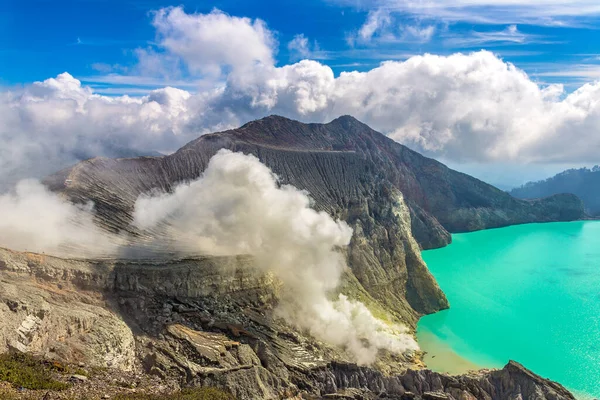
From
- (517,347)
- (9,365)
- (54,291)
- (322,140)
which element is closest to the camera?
(9,365)

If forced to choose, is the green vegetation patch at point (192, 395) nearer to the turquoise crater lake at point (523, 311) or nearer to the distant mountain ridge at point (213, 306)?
the distant mountain ridge at point (213, 306)

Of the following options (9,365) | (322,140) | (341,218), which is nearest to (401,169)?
(322,140)

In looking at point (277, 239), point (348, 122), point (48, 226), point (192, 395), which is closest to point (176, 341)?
point (192, 395)

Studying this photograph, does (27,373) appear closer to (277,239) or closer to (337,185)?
(277,239)

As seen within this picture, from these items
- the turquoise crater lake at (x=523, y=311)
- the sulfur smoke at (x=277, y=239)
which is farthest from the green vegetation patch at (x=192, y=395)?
the turquoise crater lake at (x=523, y=311)

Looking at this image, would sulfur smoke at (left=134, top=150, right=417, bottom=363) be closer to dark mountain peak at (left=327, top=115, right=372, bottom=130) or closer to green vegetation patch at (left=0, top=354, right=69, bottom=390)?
green vegetation patch at (left=0, top=354, right=69, bottom=390)

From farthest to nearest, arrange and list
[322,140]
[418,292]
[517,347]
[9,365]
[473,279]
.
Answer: [322,140]
[473,279]
[418,292]
[517,347]
[9,365]

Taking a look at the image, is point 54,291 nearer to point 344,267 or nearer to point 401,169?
point 344,267
